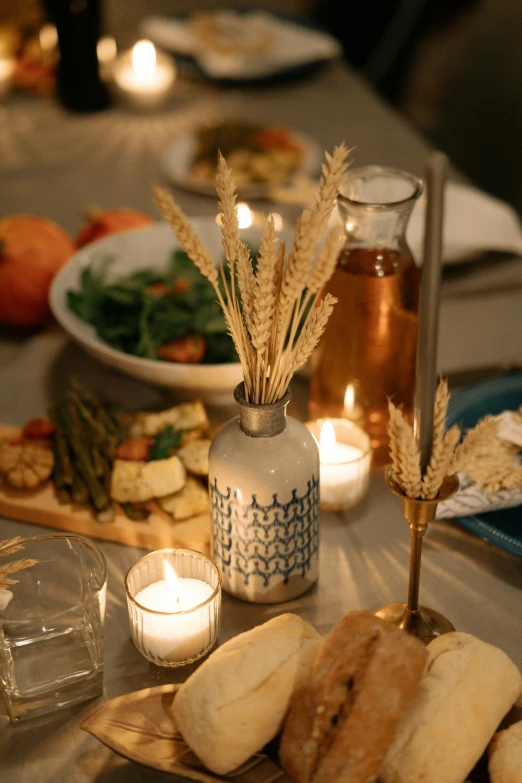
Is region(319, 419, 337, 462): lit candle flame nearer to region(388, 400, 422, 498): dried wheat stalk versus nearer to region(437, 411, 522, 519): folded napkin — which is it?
region(437, 411, 522, 519): folded napkin

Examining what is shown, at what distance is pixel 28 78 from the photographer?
2.10 meters

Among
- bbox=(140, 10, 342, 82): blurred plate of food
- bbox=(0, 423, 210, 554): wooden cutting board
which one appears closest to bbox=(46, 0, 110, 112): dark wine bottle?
bbox=(140, 10, 342, 82): blurred plate of food

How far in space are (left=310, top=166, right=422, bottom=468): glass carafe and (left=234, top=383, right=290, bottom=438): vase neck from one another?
200 mm

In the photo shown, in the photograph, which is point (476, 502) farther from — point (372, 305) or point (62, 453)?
point (62, 453)

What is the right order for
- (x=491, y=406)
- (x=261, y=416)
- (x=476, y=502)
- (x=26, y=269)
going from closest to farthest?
(x=261, y=416) < (x=476, y=502) < (x=491, y=406) < (x=26, y=269)

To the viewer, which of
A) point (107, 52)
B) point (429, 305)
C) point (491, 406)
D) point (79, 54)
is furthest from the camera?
point (107, 52)

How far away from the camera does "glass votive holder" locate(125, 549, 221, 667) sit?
686 millimetres

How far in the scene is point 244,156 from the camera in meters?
1.64

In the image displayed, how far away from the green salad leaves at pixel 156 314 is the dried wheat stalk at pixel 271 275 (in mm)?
351

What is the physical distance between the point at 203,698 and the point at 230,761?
0.15 feet

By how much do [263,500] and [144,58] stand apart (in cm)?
155

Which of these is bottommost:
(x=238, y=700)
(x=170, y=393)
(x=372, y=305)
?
(x=170, y=393)

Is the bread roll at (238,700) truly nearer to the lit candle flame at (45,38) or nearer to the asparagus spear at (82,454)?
the asparagus spear at (82,454)

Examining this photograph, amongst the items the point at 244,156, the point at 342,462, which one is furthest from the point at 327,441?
the point at 244,156
